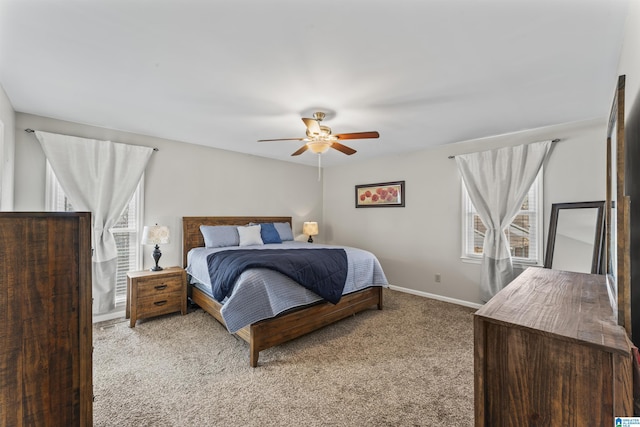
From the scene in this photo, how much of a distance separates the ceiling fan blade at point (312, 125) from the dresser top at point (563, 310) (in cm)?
196

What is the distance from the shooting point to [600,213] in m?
2.45

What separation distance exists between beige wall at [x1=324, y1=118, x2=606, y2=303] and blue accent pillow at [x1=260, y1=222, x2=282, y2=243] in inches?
62.1

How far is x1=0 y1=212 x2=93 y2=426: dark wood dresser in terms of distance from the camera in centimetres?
102

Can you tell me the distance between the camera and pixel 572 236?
289cm

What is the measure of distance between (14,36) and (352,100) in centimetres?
236

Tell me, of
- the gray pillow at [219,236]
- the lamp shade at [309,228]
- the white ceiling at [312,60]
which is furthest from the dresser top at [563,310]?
the lamp shade at [309,228]

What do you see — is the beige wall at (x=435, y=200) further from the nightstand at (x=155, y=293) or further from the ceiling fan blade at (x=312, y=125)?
the nightstand at (x=155, y=293)

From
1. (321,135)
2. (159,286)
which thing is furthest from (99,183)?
(321,135)

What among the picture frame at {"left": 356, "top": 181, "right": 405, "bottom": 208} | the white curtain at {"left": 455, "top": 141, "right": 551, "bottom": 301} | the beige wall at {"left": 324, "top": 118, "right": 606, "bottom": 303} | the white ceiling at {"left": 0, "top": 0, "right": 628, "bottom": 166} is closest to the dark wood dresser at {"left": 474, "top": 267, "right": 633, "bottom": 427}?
the white ceiling at {"left": 0, "top": 0, "right": 628, "bottom": 166}

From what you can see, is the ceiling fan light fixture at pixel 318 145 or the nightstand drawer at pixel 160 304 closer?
the ceiling fan light fixture at pixel 318 145

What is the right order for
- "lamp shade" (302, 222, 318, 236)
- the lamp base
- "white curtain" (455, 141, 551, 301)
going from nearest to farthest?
1. "white curtain" (455, 141, 551, 301)
2. the lamp base
3. "lamp shade" (302, 222, 318, 236)

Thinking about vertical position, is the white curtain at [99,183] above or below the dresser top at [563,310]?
above

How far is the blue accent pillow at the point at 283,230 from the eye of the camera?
4.62 metres

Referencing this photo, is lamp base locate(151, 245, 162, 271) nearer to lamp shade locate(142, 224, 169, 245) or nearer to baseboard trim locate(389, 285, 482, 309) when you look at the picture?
lamp shade locate(142, 224, 169, 245)
